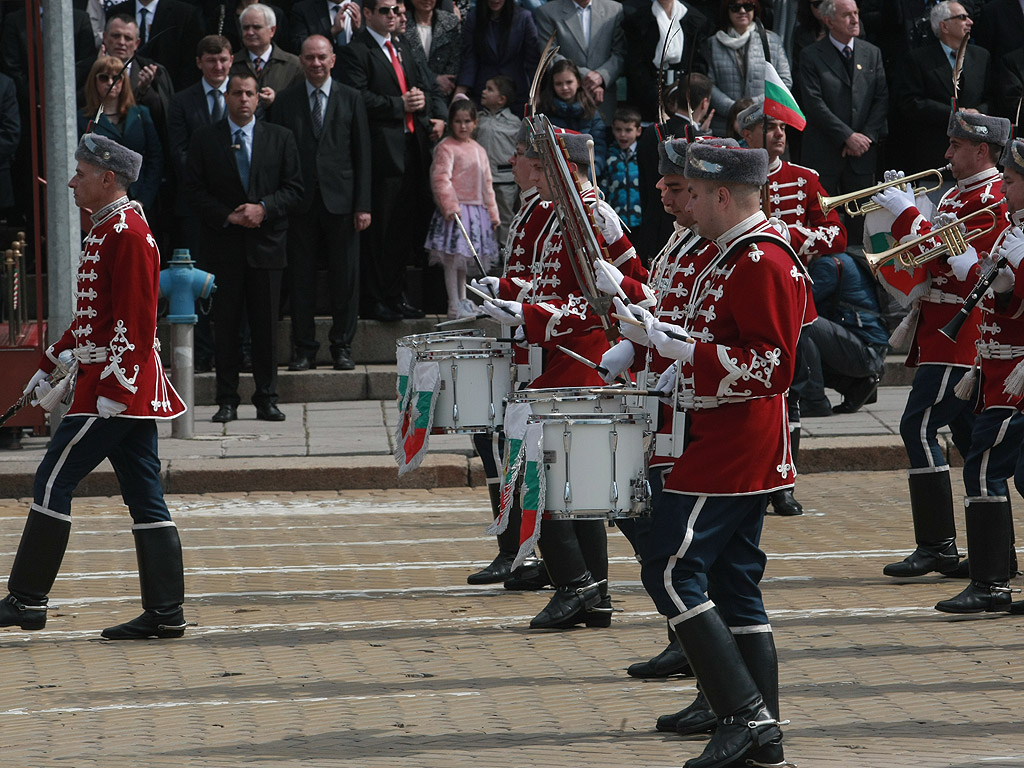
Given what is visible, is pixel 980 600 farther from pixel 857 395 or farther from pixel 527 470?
pixel 857 395

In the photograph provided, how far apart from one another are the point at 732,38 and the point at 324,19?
11.7 ft

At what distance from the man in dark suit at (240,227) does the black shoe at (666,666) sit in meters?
7.39

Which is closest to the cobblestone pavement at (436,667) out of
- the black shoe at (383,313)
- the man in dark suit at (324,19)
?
the black shoe at (383,313)

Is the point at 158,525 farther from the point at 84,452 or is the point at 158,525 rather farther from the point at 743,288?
the point at 743,288

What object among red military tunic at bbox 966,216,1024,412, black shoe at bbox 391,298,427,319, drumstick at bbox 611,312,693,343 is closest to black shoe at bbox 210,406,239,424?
black shoe at bbox 391,298,427,319

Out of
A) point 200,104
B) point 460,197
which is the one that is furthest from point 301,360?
point 200,104

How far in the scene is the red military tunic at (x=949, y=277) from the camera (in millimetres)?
8312

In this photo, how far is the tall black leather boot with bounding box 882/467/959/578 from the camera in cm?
863

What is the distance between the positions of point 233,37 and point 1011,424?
30.7 ft

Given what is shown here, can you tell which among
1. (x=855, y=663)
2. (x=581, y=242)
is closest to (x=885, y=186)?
(x=581, y=242)

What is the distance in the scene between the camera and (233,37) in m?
15.2

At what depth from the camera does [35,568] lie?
7492mm

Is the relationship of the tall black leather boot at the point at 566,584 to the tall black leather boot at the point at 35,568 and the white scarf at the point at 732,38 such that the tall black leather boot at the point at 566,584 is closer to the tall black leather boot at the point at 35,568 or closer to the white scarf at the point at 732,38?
the tall black leather boot at the point at 35,568

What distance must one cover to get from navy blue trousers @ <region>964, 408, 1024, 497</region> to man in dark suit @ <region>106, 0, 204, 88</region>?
893cm
